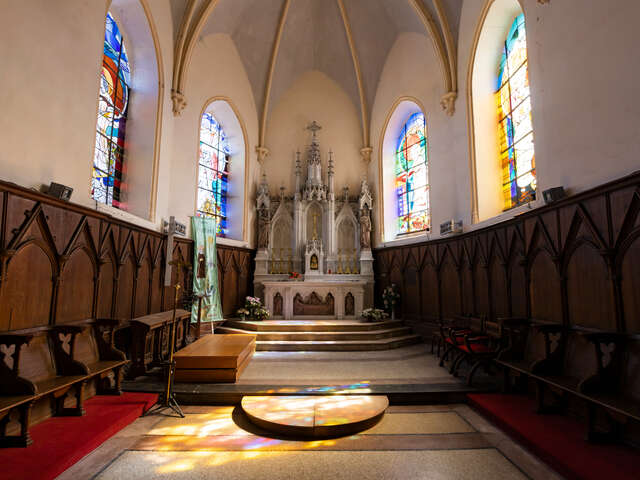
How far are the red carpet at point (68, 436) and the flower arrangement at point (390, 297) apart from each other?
6922 mm

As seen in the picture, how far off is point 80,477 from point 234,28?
11.8m

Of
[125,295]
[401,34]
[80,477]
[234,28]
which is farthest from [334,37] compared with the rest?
[80,477]

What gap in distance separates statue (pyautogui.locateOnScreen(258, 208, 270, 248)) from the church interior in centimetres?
8

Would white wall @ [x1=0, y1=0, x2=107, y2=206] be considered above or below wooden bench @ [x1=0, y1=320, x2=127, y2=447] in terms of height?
above

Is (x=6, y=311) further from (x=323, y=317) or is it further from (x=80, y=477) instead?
(x=323, y=317)

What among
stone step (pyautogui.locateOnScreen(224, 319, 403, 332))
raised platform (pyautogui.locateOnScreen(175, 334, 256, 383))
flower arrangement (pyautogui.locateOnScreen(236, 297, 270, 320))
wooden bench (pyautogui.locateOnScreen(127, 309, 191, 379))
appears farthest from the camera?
flower arrangement (pyautogui.locateOnScreen(236, 297, 270, 320))

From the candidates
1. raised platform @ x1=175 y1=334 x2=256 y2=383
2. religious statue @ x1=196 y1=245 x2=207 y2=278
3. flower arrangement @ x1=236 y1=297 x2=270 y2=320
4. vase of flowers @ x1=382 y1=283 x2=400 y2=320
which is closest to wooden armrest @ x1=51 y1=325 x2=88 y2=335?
raised platform @ x1=175 y1=334 x2=256 y2=383

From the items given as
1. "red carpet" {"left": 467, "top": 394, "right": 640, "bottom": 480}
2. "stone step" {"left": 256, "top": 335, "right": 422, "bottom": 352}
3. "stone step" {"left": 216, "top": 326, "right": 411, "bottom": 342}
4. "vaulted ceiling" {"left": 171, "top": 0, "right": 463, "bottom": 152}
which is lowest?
"red carpet" {"left": 467, "top": 394, "right": 640, "bottom": 480}

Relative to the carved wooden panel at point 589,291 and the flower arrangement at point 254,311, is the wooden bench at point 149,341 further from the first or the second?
the carved wooden panel at point 589,291

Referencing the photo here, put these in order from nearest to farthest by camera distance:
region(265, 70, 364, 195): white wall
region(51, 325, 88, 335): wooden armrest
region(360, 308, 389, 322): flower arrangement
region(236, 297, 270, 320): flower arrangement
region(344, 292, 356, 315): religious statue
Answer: region(51, 325, 88, 335): wooden armrest < region(360, 308, 389, 322): flower arrangement < region(236, 297, 270, 320): flower arrangement < region(344, 292, 356, 315): religious statue < region(265, 70, 364, 195): white wall

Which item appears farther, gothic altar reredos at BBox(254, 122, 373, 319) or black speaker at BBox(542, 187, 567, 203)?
gothic altar reredos at BBox(254, 122, 373, 319)

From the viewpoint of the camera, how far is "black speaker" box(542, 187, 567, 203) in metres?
5.09

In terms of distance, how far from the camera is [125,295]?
669 cm

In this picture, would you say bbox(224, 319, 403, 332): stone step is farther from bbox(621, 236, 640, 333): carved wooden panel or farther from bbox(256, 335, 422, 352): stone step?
bbox(621, 236, 640, 333): carved wooden panel
